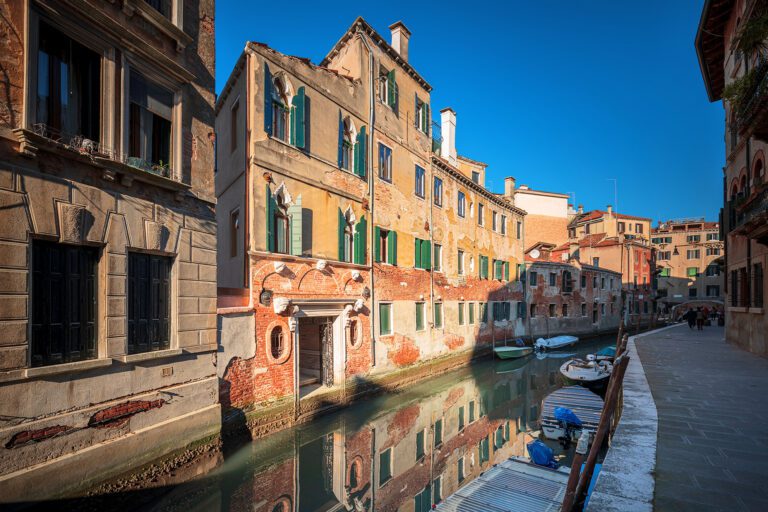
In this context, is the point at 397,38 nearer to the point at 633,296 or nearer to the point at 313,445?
the point at 313,445

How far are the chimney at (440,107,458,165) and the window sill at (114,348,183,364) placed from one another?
1866cm

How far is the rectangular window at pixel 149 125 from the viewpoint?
22.0 ft

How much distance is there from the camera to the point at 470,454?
9.54 meters

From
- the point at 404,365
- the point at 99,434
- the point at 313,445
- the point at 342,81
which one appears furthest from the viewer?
the point at 404,365

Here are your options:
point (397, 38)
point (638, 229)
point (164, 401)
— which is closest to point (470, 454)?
point (164, 401)

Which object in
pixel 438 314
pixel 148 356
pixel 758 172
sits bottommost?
pixel 438 314

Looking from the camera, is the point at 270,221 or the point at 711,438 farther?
the point at 270,221

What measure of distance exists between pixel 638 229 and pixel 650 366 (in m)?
41.6

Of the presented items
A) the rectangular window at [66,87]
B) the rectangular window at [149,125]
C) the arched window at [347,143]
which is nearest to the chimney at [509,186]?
the arched window at [347,143]

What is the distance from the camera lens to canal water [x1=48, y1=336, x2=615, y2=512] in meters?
7.00

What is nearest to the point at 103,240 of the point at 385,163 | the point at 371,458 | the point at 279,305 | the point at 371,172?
the point at 279,305

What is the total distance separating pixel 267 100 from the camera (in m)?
10.1

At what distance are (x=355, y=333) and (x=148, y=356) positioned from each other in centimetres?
660

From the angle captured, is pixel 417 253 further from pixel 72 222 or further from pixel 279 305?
pixel 72 222
